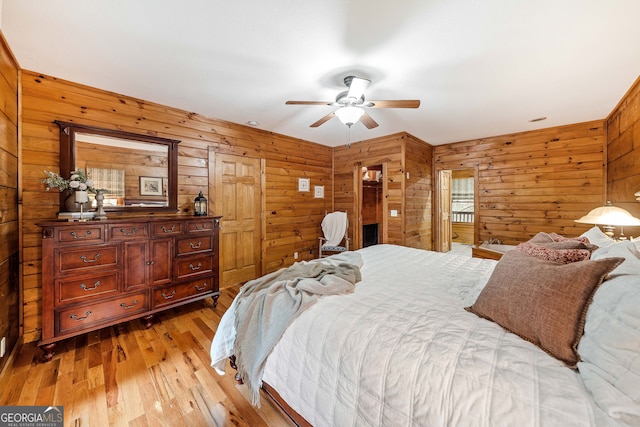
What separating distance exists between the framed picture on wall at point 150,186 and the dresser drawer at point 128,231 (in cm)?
64

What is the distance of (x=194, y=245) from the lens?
267cm

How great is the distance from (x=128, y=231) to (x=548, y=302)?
295cm

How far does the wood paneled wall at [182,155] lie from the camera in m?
2.18

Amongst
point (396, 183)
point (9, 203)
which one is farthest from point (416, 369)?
point (396, 183)

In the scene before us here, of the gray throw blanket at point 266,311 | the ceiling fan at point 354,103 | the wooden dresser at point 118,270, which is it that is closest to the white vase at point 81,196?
the wooden dresser at point 118,270

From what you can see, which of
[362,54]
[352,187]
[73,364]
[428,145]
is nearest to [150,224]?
[73,364]

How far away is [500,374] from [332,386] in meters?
0.63

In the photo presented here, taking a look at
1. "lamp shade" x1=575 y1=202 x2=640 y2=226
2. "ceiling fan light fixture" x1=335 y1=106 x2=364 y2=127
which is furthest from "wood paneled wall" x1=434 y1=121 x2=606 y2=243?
"ceiling fan light fixture" x1=335 y1=106 x2=364 y2=127

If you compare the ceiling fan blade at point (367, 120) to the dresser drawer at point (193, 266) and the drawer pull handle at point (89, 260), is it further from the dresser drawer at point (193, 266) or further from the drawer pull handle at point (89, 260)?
the drawer pull handle at point (89, 260)

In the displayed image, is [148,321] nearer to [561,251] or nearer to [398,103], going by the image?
[398,103]

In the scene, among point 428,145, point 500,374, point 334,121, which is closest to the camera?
point 500,374

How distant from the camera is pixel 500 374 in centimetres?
80

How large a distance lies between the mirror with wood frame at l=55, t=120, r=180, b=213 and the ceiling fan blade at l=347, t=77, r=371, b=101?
7.21 ft

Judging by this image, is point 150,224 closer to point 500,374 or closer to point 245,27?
point 245,27
